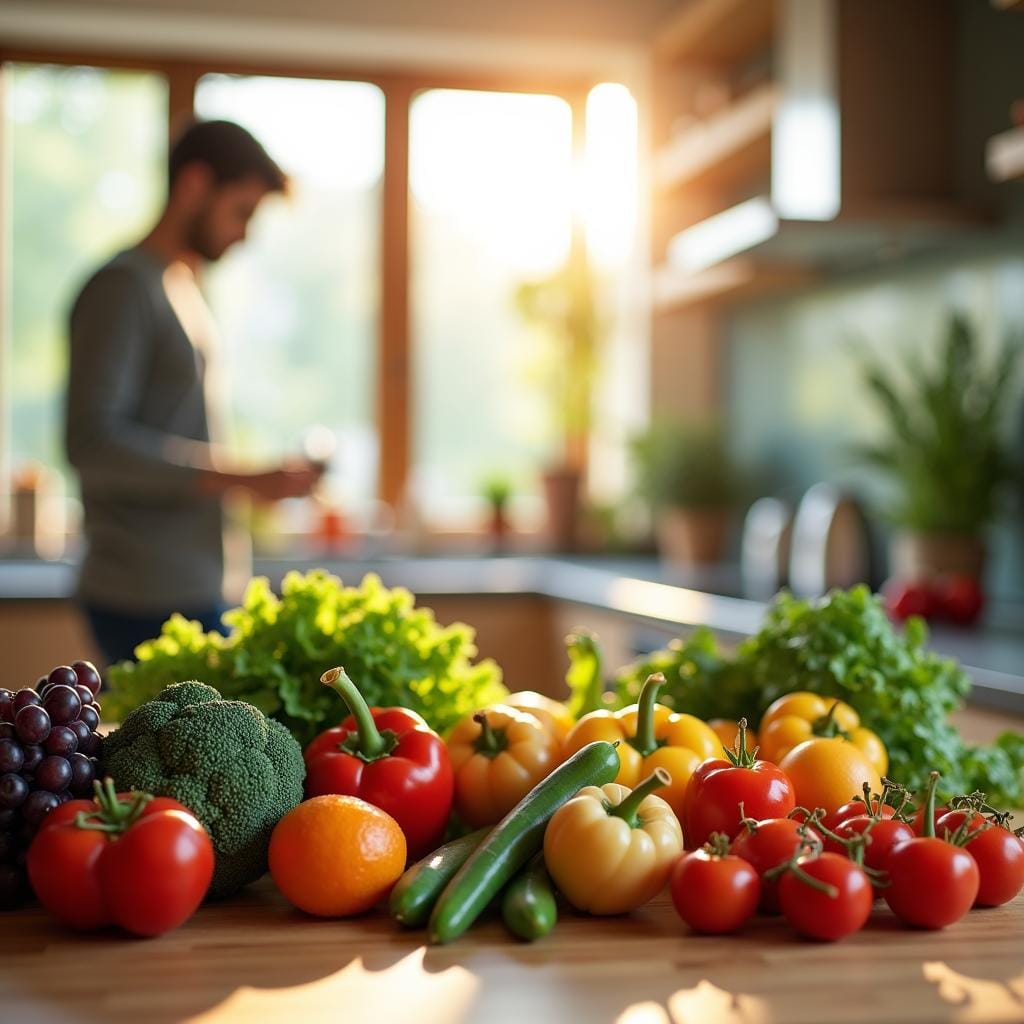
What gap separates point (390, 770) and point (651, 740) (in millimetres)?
239

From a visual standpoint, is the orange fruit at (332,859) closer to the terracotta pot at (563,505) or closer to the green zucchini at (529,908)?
the green zucchini at (529,908)

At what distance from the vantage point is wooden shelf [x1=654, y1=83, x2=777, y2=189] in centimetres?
378

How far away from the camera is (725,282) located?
13.2ft

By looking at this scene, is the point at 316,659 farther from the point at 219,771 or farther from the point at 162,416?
the point at 162,416

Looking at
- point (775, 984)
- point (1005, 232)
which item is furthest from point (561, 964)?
point (1005, 232)

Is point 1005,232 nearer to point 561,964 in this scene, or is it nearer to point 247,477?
point 247,477

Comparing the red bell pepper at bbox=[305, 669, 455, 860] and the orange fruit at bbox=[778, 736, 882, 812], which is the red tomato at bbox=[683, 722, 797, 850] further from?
the red bell pepper at bbox=[305, 669, 455, 860]

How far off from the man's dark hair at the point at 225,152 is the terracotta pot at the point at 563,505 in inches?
99.1

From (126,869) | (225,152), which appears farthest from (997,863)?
(225,152)

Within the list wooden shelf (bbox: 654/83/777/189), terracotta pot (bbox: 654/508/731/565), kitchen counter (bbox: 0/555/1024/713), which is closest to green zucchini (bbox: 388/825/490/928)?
kitchen counter (bbox: 0/555/1024/713)

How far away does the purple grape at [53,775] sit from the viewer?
1087 millimetres

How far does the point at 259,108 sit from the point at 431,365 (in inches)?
44.3

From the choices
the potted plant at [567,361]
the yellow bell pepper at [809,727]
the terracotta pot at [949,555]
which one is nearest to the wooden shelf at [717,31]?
the potted plant at [567,361]

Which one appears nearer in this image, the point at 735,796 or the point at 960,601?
the point at 735,796
